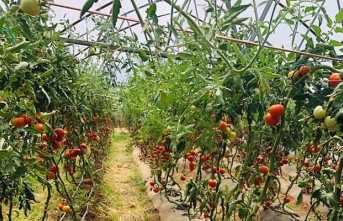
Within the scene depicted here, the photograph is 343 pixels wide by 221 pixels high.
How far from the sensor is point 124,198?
4.33 metres

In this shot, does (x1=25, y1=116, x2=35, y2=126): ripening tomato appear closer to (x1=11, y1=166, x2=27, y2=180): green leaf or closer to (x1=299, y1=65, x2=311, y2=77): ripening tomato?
(x1=11, y1=166, x2=27, y2=180): green leaf

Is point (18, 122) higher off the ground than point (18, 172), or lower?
higher

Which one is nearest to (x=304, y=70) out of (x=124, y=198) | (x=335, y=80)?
(x=335, y=80)

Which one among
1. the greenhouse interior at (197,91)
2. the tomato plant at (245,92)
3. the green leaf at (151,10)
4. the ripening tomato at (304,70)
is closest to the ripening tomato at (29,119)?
the greenhouse interior at (197,91)

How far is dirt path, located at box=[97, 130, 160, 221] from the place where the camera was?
3.66m

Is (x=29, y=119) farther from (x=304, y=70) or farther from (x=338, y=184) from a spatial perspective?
(x=338, y=184)

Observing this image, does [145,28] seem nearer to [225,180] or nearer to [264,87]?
[264,87]

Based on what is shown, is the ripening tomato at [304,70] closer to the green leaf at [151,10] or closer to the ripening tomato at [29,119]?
the green leaf at [151,10]

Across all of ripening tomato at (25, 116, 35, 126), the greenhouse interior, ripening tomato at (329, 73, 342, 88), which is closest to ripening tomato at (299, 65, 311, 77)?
the greenhouse interior

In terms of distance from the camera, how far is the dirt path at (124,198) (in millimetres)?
3656

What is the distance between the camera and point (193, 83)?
1.79m

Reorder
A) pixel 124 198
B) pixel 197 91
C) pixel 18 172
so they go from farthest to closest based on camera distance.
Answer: pixel 124 198
pixel 197 91
pixel 18 172

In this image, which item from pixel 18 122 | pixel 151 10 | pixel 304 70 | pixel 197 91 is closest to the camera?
pixel 151 10

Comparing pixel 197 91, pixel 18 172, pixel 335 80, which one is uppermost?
pixel 335 80
